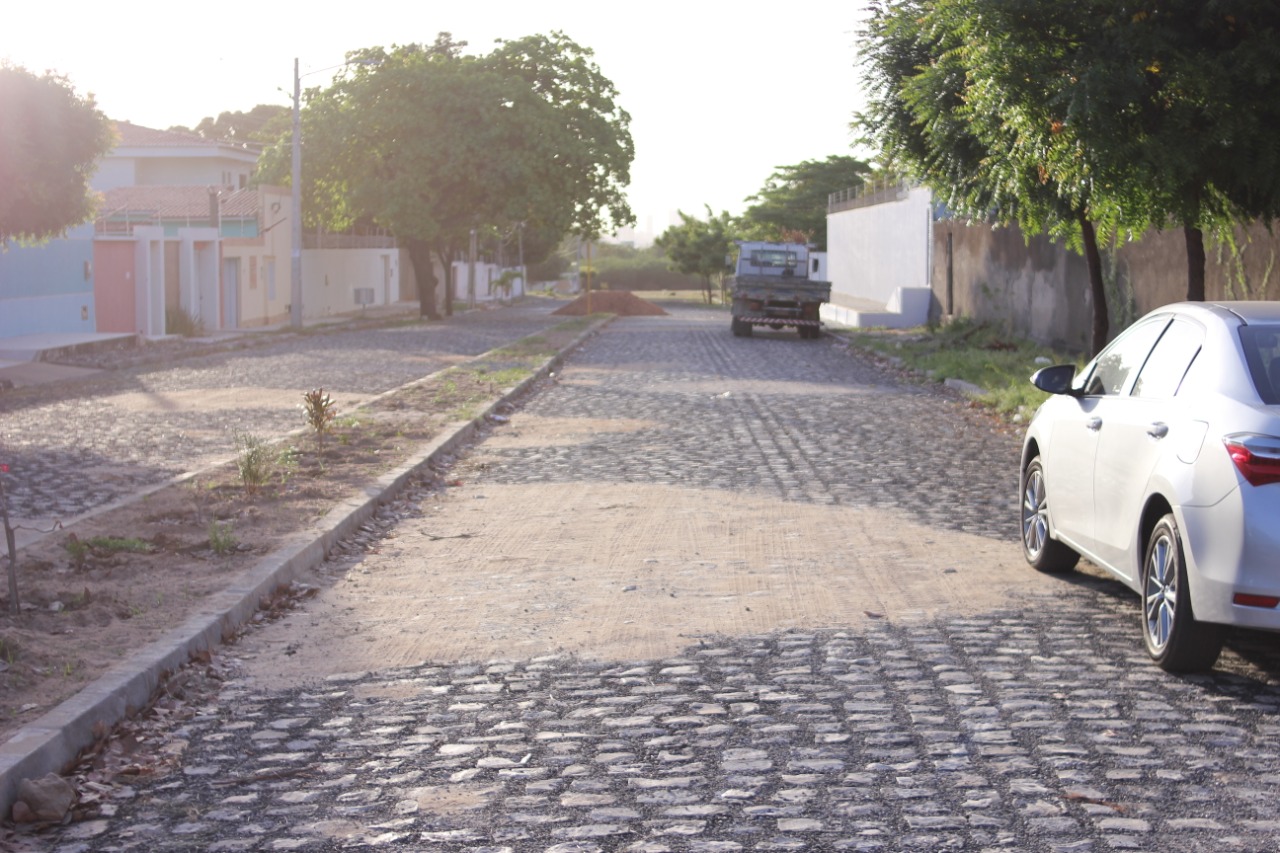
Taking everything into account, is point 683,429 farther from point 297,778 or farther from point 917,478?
point 297,778

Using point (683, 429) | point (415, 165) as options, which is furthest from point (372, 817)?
point (415, 165)

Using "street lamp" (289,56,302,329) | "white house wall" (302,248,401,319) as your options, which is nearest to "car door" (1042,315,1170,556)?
"street lamp" (289,56,302,329)

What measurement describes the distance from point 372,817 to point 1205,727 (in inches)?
122

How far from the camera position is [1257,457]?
19.0 ft

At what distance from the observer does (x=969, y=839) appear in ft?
14.5

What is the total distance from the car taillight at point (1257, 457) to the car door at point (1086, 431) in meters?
1.53

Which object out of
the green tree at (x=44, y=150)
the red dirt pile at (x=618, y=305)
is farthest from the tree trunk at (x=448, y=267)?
the green tree at (x=44, y=150)

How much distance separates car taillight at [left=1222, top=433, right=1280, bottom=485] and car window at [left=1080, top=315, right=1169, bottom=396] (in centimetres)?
163

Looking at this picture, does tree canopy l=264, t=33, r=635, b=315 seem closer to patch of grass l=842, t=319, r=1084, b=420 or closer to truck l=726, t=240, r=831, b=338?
truck l=726, t=240, r=831, b=338

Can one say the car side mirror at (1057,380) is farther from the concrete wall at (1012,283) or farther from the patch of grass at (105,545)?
the concrete wall at (1012,283)

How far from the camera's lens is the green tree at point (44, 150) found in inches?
910

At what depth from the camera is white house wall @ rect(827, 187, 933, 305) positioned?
42.7 metres

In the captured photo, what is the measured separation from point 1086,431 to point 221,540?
492cm

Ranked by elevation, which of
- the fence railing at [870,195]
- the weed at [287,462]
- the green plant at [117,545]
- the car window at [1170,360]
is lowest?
the green plant at [117,545]
